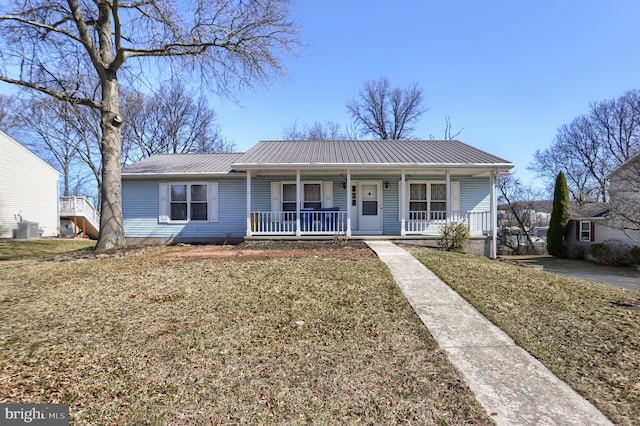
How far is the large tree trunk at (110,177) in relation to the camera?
10.4m

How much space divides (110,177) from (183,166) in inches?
140

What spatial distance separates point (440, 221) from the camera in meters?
12.5

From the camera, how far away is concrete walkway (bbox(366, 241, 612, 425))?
7.62 feet

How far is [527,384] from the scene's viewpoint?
2711 millimetres

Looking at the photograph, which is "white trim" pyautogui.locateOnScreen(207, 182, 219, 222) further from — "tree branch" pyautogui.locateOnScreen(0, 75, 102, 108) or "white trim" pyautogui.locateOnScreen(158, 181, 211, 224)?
"tree branch" pyautogui.locateOnScreen(0, 75, 102, 108)

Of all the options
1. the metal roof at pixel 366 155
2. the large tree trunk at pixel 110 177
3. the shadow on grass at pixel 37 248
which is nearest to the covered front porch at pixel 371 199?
the metal roof at pixel 366 155

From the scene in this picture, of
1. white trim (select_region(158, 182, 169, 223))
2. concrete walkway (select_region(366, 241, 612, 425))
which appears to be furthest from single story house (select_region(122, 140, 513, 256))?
concrete walkway (select_region(366, 241, 612, 425))

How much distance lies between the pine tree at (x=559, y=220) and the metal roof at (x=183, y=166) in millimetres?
21352

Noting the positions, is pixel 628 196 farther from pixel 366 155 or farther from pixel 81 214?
pixel 81 214

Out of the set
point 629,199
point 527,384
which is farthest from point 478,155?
point 527,384

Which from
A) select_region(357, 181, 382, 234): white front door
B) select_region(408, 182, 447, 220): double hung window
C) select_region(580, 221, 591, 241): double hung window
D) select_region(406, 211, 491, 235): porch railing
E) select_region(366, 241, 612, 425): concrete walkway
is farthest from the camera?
select_region(580, 221, 591, 241): double hung window

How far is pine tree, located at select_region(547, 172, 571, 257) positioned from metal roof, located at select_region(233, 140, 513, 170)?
38.1 ft

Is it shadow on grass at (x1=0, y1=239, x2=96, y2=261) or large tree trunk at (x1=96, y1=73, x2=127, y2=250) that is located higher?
large tree trunk at (x1=96, y1=73, x2=127, y2=250)

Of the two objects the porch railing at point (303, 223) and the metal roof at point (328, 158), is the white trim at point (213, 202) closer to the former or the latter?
the metal roof at point (328, 158)
